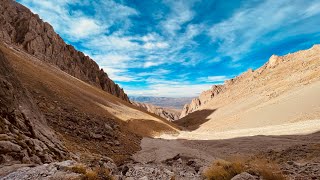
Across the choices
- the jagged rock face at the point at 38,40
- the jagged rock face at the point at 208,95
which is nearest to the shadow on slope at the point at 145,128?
the jagged rock face at the point at 38,40

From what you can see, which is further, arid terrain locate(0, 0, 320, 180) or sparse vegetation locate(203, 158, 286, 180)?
arid terrain locate(0, 0, 320, 180)

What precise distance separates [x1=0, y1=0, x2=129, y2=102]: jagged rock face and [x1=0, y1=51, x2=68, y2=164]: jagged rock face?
7068 centimetres

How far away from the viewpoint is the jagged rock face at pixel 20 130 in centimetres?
989

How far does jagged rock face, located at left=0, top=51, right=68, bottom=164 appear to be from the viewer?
989 cm

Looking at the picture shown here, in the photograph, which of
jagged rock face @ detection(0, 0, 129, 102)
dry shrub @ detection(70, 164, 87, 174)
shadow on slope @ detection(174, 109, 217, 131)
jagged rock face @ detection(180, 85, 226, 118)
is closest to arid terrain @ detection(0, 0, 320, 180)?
dry shrub @ detection(70, 164, 87, 174)

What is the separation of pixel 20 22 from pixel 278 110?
3300 inches

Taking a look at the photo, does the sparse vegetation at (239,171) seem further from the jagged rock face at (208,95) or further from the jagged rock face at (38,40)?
the jagged rock face at (208,95)

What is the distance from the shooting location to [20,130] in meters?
11.8

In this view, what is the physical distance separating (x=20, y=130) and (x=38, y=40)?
84574mm

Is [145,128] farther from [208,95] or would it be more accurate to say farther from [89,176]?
[208,95]

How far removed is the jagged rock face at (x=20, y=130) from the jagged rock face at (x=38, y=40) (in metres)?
70.7

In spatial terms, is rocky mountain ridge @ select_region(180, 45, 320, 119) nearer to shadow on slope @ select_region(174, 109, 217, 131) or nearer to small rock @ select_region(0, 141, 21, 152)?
shadow on slope @ select_region(174, 109, 217, 131)

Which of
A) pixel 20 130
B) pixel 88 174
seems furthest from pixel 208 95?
pixel 88 174

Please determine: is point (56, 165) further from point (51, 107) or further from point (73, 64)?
point (73, 64)
